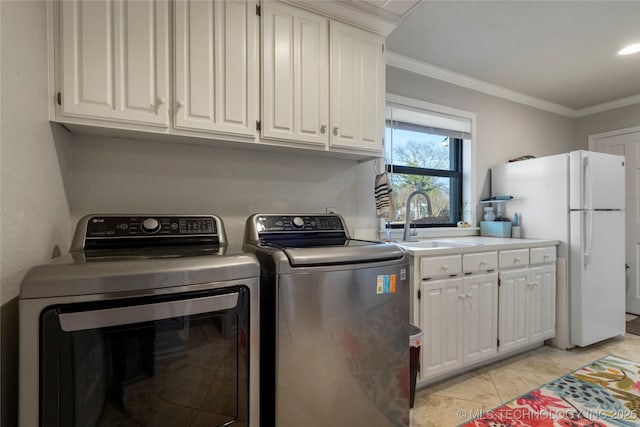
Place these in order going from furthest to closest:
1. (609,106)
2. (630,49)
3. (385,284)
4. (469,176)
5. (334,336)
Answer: (609,106), (469,176), (630,49), (385,284), (334,336)

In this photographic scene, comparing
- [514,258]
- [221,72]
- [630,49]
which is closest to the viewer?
[221,72]

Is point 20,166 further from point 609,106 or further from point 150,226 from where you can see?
point 609,106

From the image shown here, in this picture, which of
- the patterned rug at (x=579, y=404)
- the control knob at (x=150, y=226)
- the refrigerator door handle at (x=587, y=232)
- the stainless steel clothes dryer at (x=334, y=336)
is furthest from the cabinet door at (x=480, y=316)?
the control knob at (x=150, y=226)

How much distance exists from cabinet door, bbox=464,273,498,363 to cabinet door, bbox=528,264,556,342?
0.48m

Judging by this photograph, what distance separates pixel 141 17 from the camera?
1282 millimetres

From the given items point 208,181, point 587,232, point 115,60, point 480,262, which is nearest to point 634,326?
point 587,232

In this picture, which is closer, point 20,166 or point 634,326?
point 20,166

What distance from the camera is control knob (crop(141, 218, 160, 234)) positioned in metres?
1.35

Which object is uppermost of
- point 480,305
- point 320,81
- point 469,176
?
point 320,81

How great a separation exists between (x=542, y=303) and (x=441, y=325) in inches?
47.4

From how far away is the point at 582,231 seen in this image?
2.44 meters

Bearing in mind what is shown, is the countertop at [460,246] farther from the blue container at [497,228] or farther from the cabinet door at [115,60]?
the cabinet door at [115,60]

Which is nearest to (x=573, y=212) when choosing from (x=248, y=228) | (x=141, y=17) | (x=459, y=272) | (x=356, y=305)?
(x=459, y=272)

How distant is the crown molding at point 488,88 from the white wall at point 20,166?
224 centimetres
